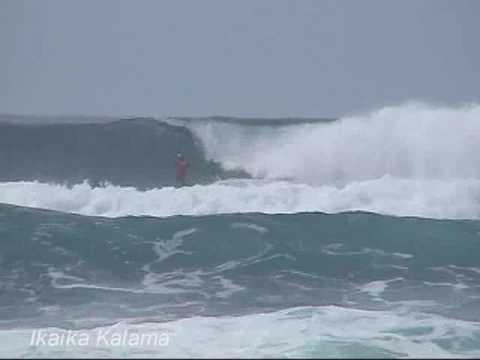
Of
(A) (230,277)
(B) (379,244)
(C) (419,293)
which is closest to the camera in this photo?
(C) (419,293)

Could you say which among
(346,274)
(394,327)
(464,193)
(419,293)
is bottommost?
(394,327)

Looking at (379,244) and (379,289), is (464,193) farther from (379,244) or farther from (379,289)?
(379,289)

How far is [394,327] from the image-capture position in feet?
27.6

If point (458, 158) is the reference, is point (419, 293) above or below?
below

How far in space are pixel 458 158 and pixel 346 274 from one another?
7.66 m

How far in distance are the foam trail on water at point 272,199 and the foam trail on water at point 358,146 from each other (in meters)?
1.09

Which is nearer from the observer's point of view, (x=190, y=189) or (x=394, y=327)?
(x=394, y=327)

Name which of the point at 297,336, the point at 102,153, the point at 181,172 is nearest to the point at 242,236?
the point at 181,172

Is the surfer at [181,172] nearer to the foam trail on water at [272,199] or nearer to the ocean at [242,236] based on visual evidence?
the ocean at [242,236]

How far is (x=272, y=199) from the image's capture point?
16641 millimetres

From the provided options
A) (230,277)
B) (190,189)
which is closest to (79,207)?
(190,189)

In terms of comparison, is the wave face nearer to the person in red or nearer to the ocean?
the ocean

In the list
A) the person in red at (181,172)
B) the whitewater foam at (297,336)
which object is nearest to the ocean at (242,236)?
the whitewater foam at (297,336)

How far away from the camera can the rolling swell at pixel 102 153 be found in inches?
768
